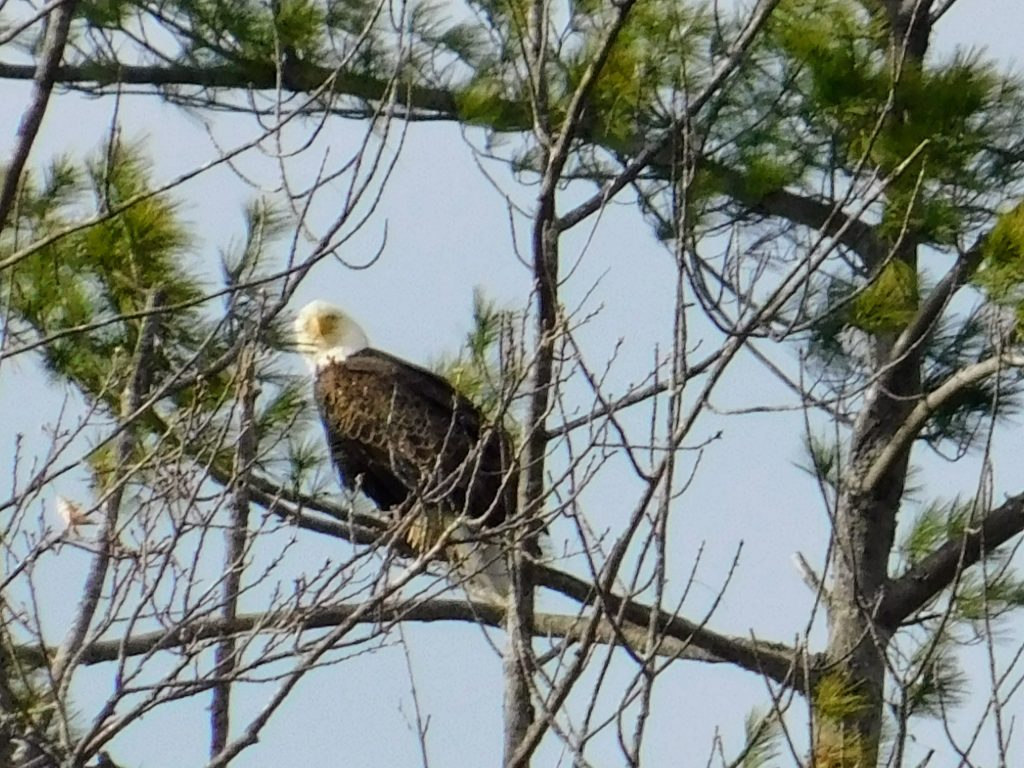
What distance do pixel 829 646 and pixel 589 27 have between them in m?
1.60

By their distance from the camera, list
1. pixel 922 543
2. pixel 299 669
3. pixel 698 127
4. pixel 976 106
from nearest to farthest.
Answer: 1. pixel 299 669
2. pixel 976 106
3. pixel 698 127
4. pixel 922 543

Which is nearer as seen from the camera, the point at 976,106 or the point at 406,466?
the point at 976,106

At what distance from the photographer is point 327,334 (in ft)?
20.6

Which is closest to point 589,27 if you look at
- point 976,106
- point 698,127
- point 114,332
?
point 698,127

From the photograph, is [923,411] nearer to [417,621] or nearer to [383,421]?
[417,621]

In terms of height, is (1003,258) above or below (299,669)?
above

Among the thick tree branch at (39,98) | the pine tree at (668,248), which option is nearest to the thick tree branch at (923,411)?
A: the pine tree at (668,248)

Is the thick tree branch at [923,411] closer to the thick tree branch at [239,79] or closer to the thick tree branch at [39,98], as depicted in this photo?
the thick tree branch at [239,79]

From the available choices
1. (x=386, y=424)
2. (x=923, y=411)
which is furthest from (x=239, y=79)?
(x=923, y=411)

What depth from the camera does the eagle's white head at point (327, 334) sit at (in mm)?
6047

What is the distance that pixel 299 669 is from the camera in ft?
9.25

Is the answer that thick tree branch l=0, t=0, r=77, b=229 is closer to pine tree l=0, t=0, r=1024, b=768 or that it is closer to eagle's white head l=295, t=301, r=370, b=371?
pine tree l=0, t=0, r=1024, b=768

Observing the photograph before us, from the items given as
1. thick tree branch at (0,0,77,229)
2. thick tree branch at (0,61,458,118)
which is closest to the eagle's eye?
thick tree branch at (0,61,458,118)

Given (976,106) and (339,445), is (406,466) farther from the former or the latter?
(976,106)
